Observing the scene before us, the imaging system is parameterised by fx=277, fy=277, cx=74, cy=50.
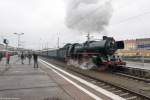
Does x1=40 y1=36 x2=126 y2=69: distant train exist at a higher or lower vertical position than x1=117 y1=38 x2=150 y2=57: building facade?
lower

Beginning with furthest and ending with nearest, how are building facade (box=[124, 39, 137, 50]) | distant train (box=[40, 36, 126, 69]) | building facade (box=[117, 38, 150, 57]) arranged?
building facade (box=[124, 39, 137, 50]) → building facade (box=[117, 38, 150, 57]) → distant train (box=[40, 36, 126, 69])

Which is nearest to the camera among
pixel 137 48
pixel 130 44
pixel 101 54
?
pixel 101 54

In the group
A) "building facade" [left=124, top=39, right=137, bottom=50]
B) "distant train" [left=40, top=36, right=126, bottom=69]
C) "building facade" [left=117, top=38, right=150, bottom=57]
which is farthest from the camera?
"building facade" [left=124, top=39, right=137, bottom=50]

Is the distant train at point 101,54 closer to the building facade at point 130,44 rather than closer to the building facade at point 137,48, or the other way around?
the building facade at point 137,48

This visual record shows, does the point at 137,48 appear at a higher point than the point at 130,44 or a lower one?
lower

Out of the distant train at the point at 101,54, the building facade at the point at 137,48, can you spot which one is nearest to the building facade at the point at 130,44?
the building facade at the point at 137,48

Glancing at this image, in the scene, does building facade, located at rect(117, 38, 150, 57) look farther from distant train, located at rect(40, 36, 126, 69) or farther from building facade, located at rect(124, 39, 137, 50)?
distant train, located at rect(40, 36, 126, 69)

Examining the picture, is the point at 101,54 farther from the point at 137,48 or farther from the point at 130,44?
the point at 130,44

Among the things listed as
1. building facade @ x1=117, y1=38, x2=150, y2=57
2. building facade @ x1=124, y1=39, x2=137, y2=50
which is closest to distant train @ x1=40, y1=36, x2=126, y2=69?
building facade @ x1=117, y1=38, x2=150, y2=57

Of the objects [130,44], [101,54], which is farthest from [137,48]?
[101,54]

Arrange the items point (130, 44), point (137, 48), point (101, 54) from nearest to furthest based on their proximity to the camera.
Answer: point (101, 54), point (137, 48), point (130, 44)

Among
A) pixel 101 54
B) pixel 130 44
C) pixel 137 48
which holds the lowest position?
pixel 101 54

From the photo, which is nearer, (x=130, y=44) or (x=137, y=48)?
(x=137, y=48)

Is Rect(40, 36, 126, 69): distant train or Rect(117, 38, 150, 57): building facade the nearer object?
Rect(40, 36, 126, 69): distant train
